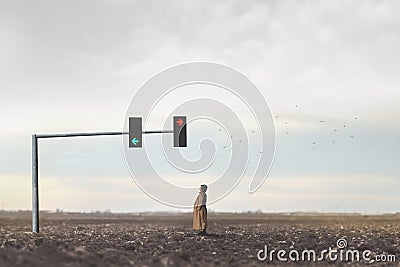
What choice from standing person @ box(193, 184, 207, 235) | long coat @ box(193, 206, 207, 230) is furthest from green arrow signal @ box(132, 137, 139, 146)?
long coat @ box(193, 206, 207, 230)

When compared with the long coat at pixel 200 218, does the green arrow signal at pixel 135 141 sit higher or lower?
higher

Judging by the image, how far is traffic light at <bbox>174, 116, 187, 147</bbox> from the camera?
108ft

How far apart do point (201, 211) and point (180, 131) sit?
403 centimetres

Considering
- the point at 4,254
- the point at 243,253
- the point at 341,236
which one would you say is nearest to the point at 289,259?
the point at 243,253

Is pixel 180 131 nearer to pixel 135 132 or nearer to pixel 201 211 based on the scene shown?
pixel 135 132

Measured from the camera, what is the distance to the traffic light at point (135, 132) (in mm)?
33369

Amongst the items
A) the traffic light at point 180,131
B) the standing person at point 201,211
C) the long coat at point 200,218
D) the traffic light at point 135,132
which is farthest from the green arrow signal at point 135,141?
the long coat at point 200,218

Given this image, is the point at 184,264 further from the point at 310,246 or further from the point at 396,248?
the point at 396,248

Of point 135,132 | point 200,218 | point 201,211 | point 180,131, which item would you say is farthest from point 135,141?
point 200,218

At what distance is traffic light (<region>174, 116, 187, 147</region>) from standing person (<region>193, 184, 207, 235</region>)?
2.40 meters

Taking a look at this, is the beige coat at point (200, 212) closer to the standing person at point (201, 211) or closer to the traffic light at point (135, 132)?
the standing person at point (201, 211)

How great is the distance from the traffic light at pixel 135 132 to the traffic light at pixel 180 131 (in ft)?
5.56

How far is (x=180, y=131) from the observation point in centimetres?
3294

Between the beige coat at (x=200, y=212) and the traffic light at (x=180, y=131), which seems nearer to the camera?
the traffic light at (x=180, y=131)
